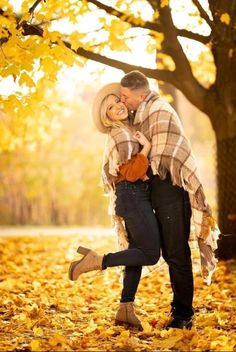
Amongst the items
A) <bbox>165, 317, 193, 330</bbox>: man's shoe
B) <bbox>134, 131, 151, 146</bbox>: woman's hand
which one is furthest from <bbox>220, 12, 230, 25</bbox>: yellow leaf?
<bbox>165, 317, 193, 330</bbox>: man's shoe

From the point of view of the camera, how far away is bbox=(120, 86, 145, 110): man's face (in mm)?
4738

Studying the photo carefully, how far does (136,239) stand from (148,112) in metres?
0.96

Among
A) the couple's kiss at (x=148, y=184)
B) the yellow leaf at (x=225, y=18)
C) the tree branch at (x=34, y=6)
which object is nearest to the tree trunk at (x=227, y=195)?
the yellow leaf at (x=225, y=18)

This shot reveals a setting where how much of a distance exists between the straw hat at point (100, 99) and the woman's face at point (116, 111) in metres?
0.08

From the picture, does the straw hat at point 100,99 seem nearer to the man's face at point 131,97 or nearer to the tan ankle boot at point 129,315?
the man's face at point 131,97

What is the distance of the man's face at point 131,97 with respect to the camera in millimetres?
4738

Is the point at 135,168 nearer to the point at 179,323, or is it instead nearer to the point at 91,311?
the point at 179,323

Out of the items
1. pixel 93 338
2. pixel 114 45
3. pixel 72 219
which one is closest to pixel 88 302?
pixel 93 338

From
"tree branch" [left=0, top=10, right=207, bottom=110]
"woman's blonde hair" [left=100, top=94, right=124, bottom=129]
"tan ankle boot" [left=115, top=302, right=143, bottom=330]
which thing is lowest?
"tan ankle boot" [left=115, top=302, right=143, bottom=330]

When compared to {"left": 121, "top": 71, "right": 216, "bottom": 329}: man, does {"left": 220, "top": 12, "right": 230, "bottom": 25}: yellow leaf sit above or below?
above

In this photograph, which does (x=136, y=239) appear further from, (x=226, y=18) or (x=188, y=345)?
(x=226, y=18)

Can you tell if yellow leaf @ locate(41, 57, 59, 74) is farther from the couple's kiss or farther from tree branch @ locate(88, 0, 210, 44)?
tree branch @ locate(88, 0, 210, 44)

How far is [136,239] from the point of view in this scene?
4648 millimetres

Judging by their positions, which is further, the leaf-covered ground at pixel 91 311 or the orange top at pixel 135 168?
the orange top at pixel 135 168
